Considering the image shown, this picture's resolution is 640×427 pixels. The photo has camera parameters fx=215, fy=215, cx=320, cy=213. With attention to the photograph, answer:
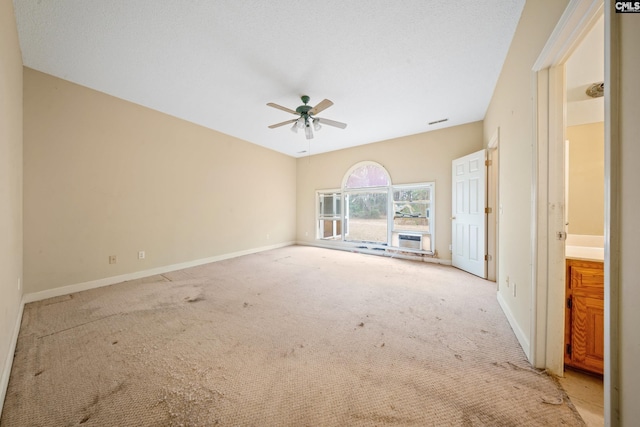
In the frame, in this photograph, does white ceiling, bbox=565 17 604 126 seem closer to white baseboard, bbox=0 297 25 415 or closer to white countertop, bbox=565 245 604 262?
white countertop, bbox=565 245 604 262

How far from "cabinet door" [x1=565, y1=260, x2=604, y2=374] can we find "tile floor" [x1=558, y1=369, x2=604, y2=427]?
0.06 m

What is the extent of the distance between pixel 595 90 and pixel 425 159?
2.82 meters

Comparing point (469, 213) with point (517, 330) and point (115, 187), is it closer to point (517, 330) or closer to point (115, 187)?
point (517, 330)

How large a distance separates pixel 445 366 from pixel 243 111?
13.6ft

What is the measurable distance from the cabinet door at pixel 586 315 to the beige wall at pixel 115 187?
4996 mm

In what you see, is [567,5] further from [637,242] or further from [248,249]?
[248,249]

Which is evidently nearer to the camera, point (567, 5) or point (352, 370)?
point (567, 5)

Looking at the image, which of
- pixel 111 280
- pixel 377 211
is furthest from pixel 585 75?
pixel 111 280

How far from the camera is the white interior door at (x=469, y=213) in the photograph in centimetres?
349

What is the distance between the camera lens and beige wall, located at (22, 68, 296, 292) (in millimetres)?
2619

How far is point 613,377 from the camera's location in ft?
2.43

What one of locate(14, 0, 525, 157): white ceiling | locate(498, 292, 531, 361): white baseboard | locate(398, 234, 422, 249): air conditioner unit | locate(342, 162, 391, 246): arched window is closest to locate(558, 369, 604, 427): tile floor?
locate(498, 292, 531, 361): white baseboard

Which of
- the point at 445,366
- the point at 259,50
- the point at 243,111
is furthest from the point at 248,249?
the point at 445,366

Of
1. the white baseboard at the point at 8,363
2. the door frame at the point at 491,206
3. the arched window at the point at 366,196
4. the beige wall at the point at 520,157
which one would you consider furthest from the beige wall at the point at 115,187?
the door frame at the point at 491,206
